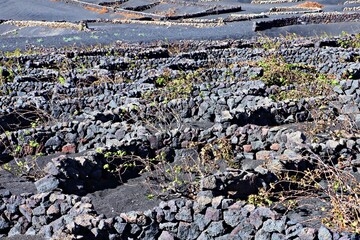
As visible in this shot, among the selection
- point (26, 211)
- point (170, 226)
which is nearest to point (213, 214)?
point (170, 226)

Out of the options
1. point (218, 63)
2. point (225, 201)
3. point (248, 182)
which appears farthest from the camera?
point (218, 63)

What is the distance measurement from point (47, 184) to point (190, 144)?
9.41ft

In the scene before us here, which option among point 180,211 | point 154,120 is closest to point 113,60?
point 154,120

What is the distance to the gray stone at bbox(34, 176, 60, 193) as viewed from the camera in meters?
9.42

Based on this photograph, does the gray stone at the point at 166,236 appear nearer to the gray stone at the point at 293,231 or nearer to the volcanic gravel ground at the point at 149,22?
the gray stone at the point at 293,231

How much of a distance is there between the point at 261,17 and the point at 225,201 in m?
30.0

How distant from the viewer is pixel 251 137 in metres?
11.1

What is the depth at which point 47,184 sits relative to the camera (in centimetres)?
945

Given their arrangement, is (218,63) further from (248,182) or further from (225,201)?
(225,201)

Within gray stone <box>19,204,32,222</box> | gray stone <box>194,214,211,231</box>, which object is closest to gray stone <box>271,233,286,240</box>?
gray stone <box>194,214,211,231</box>

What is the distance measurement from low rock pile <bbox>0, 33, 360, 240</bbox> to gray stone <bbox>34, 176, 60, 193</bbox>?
27 millimetres

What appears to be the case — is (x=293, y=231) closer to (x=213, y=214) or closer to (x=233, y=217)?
(x=233, y=217)

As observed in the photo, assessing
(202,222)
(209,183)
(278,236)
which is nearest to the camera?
(278,236)

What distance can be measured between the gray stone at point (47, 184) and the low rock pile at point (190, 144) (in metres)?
0.03
